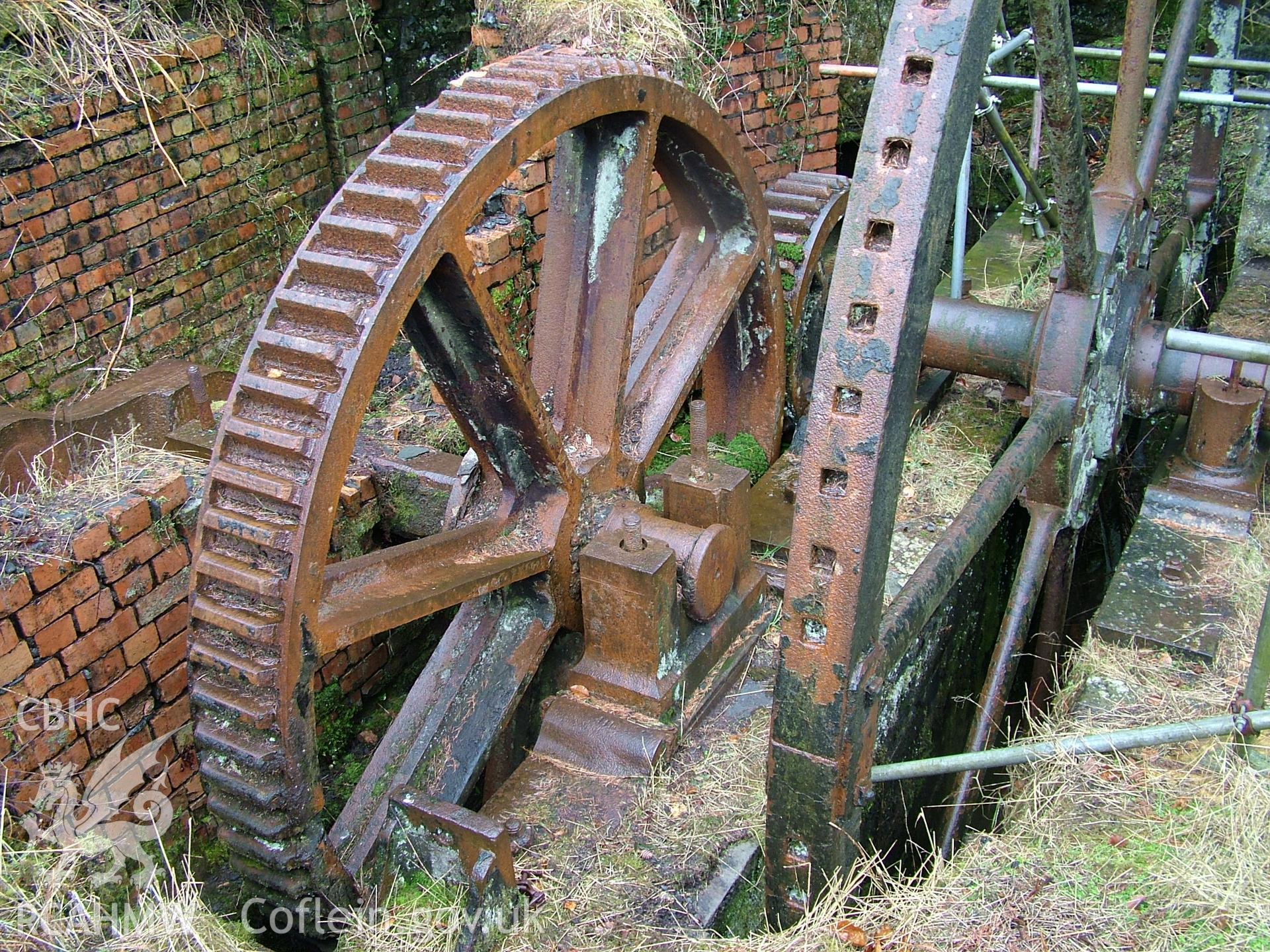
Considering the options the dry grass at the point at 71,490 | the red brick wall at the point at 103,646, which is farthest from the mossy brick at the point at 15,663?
the dry grass at the point at 71,490

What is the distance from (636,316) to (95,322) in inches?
128

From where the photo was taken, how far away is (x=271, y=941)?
2668mm

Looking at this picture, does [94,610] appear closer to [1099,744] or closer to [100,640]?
[100,640]

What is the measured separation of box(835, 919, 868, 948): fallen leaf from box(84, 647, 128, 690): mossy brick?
2185 millimetres

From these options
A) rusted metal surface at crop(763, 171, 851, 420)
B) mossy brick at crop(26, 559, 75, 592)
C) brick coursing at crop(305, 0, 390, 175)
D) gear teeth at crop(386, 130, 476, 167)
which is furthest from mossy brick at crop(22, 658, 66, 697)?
brick coursing at crop(305, 0, 390, 175)

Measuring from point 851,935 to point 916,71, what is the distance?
62.8 inches

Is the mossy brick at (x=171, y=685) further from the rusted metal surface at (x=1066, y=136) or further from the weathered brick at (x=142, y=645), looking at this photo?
the rusted metal surface at (x=1066, y=136)

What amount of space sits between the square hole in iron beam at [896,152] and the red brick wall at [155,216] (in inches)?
178

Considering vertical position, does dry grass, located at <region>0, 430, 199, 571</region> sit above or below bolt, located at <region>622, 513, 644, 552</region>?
below

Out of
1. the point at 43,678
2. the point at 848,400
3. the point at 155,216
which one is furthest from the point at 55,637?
the point at 155,216

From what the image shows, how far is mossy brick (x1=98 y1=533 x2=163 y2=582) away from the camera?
3.06 m

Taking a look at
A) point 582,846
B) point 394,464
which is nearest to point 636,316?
point 394,464

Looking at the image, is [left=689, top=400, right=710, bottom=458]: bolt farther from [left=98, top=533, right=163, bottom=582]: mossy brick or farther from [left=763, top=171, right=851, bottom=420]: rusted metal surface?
[left=98, top=533, right=163, bottom=582]: mossy brick

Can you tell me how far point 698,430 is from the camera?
317cm
